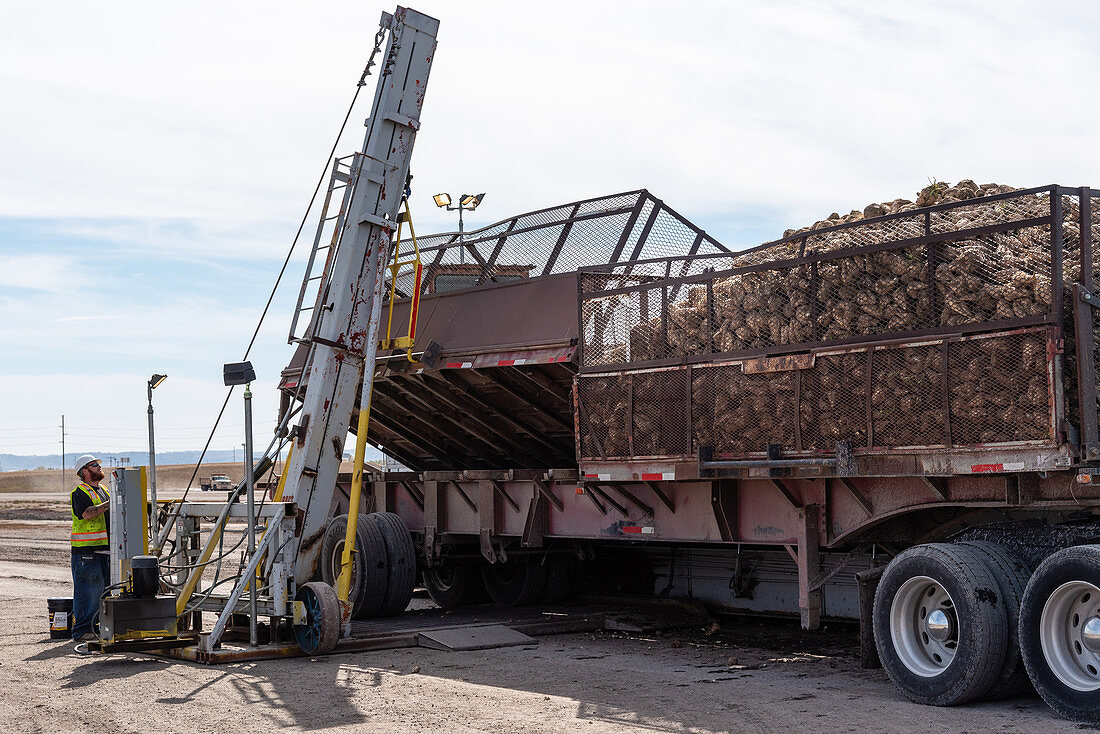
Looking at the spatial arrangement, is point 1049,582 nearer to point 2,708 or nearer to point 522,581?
point 2,708

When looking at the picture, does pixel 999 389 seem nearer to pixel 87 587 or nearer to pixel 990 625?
pixel 990 625

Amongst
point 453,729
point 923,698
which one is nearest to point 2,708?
point 453,729

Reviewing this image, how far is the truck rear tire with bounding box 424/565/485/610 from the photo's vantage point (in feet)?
47.6

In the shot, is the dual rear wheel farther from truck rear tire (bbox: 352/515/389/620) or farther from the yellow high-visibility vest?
the yellow high-visibility vest

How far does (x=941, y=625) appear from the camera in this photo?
7.86 meters

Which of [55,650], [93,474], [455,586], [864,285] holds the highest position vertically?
[864,285]

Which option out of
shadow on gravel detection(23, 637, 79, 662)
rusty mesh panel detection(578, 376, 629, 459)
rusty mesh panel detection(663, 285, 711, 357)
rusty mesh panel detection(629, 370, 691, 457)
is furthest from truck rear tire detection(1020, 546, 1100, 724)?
shadow on gravel detection(23, 637, 79, 662)

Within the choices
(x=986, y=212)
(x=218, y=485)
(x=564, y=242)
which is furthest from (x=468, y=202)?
(x=218, y=485)

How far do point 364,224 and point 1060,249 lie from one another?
243 inches

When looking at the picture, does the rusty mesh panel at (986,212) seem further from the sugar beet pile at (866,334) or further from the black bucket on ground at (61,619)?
the black bucket on ground at (61,619)

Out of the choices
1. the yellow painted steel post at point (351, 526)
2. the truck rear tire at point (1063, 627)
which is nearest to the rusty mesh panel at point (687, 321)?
the yellow painted steel post at point (351, 526)

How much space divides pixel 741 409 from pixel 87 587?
644cm

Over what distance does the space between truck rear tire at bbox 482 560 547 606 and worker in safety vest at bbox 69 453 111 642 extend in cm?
438

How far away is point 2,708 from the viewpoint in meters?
8.09
